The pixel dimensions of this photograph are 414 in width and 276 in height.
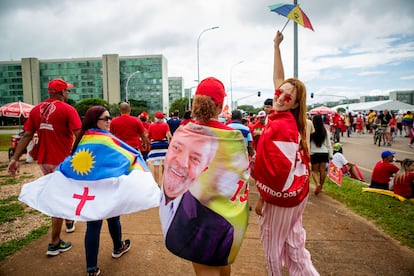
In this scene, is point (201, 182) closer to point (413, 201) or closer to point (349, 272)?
point (349, 272)

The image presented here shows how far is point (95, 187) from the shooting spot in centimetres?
287

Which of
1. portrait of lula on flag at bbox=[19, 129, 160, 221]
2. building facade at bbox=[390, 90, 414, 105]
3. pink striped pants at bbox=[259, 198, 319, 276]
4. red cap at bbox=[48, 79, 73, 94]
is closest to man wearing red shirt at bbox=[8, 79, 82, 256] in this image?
red cap at bbox=[48, 79, 73, 94]

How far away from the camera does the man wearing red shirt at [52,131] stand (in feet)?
11.7

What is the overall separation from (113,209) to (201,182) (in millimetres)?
1256

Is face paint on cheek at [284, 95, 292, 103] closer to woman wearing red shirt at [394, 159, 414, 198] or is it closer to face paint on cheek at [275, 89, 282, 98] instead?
face paint on cheek at [275, 89, 282, 98]

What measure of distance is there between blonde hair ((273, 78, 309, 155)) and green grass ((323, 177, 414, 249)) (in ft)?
9.08

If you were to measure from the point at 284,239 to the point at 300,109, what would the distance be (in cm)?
111

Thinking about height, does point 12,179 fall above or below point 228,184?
below

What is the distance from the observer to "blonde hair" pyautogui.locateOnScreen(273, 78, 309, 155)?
93.0 inches

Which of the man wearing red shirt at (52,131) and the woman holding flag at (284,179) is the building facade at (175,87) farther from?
the woman holding flag at (284,179)

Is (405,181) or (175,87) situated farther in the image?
(175,87)

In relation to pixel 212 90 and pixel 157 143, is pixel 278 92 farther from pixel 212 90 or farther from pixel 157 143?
pixel 157 143

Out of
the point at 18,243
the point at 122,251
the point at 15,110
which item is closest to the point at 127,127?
the point at 18,243

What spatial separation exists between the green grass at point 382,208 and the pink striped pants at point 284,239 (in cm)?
246
